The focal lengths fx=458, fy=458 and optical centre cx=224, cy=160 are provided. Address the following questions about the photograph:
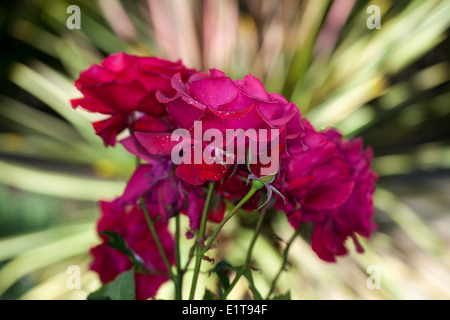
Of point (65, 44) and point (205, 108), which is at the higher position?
point (65, 44)

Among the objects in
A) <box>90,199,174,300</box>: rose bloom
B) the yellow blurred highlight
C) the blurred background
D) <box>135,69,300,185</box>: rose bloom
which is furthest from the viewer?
the yellow blurred highlight

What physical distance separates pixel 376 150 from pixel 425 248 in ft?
1.22

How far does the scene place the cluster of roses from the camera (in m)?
0.20

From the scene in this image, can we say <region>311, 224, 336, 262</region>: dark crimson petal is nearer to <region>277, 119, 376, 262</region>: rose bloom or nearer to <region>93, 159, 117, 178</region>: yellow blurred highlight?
<region>277, 119, 376, 262</region>: rose bloom

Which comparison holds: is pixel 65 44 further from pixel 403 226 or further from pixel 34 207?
pixel 403 226

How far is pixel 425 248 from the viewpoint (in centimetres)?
107

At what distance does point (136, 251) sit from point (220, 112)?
143 mm

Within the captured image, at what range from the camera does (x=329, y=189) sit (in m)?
0.25

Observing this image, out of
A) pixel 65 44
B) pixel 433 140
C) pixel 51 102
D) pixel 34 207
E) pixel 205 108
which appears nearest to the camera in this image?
pixel 205 108

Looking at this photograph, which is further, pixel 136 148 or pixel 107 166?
pixel 107 166

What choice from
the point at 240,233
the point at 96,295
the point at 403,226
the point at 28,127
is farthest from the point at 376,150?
the point at 96,295

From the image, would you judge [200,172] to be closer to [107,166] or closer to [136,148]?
[136,148]

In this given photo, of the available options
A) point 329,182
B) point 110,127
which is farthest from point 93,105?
point 329,182

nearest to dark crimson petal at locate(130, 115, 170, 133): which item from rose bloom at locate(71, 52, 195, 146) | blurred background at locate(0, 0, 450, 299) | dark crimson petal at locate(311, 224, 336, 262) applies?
rose bloom at locate(71, 52, 195, 146)
